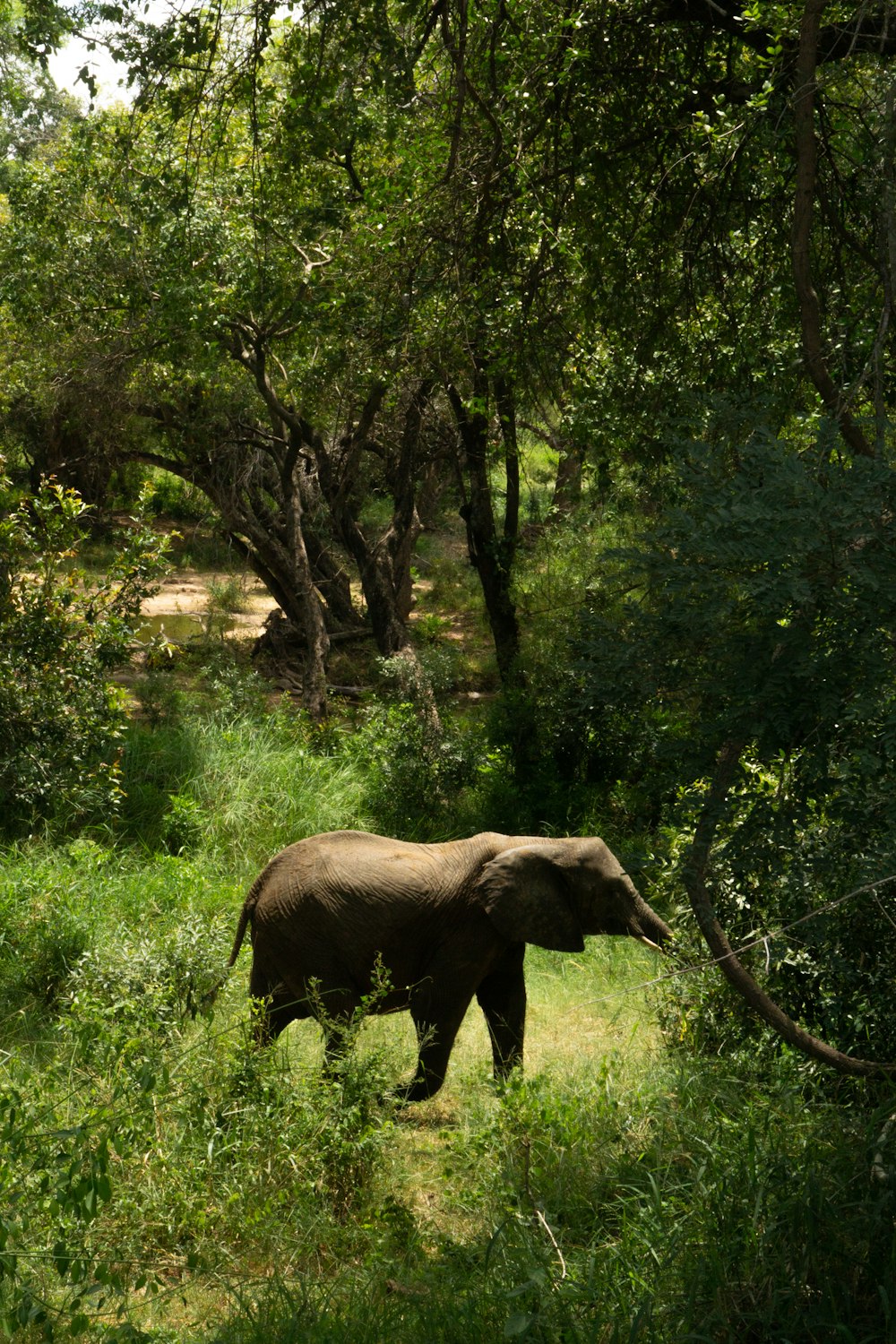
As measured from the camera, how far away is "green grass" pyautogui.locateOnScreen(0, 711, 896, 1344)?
3.68 m

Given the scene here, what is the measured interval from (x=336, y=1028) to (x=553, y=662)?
6949mm

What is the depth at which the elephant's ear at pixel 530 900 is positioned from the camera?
573cm

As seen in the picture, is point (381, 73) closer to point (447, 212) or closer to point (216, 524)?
point (447, 212)

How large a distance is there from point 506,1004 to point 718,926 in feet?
7.69

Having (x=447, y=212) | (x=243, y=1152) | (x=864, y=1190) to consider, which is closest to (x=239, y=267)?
(x=447, y=212)

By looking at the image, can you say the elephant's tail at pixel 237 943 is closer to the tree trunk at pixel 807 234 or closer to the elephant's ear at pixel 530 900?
the elephant's ear at pixel 530 900

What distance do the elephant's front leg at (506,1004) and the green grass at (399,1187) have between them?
0.17 m

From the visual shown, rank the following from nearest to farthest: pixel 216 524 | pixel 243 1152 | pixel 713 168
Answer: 1. pixel 243 1152
2. pixel 713 168
3. pixel 216 524

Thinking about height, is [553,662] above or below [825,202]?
below

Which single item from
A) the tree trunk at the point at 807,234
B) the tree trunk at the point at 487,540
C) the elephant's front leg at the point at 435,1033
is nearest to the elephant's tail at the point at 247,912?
the elephant's front leg at the point at 435,1033

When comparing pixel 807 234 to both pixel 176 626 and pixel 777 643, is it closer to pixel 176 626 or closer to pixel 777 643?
pixel 777 643

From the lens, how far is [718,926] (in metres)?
4.11

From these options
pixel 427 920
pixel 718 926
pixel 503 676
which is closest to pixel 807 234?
pixel 718 926

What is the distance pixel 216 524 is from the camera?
18844 millimetres
